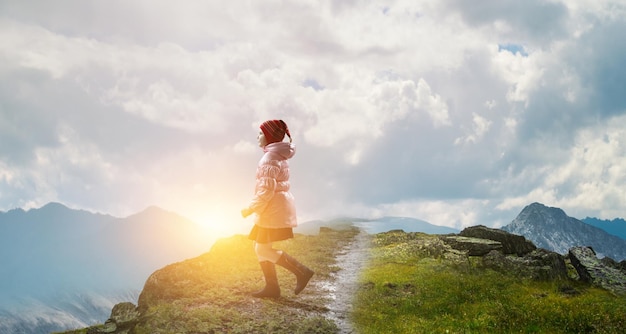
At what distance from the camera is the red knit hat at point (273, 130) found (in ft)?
49.1

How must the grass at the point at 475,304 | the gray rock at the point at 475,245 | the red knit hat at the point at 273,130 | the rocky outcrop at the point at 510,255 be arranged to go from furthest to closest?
1. the gray rock at the point at 475,245
2. the rocky outcrop at the point at 510,255
3. the red knit hat at the point at 273,130
4. the grass at the point at 475,304

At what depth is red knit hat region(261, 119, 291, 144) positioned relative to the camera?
1497cm

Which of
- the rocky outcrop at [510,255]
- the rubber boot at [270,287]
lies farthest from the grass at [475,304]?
the rubber boot at [270,287]

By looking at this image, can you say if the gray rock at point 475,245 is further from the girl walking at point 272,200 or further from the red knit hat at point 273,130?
the red knit hat at point 273,130

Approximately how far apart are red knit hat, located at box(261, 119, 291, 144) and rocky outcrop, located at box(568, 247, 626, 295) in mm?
15498

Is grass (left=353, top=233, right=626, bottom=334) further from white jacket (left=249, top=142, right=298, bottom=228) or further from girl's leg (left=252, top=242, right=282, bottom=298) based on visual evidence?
white jacket (left=249, top=142, right=298, bottom=228)

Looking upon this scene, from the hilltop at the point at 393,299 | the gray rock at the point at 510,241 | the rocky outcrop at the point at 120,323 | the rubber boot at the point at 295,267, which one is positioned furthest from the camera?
the gray rock at the point at 510,241

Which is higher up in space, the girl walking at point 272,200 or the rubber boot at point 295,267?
the girl walking at point 272,200

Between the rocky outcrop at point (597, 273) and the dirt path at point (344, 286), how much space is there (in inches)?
417

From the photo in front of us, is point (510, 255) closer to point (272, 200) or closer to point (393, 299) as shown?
point (393, 299)

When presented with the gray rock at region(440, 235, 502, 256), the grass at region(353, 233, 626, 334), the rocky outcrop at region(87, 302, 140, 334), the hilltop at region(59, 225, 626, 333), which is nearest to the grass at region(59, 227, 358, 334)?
the hilltop at region(59, 225, 626, 333)

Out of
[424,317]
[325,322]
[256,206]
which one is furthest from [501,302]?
[256,206]

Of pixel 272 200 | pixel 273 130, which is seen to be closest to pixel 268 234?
pixel 272 200

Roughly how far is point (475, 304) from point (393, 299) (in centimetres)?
301
